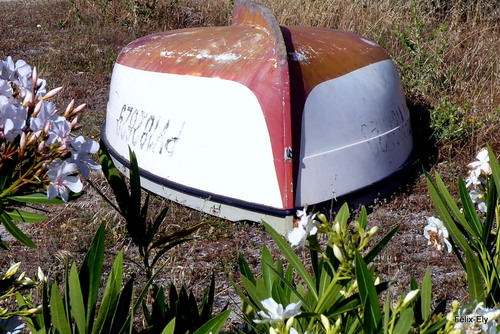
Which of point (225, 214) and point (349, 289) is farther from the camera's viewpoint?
point (225, 214)

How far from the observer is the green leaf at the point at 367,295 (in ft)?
4.05

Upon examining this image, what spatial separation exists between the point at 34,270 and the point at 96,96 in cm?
363

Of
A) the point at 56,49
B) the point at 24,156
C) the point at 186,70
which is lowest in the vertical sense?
the point at 56,49

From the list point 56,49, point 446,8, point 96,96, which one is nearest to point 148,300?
point 96,96

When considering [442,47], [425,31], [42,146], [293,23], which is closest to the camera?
[42,146]

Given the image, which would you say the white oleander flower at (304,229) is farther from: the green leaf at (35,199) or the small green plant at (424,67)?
the small green plant at (424,67)

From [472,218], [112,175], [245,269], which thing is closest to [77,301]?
[112,175]

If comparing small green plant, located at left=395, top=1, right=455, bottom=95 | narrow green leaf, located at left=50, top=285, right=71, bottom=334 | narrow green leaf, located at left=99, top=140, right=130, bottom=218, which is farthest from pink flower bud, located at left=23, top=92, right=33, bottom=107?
small green plant, located at left=395, top=1, right=455, bottom=95

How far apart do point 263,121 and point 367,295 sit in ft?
9.50

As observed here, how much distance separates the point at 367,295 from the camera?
1237 mm

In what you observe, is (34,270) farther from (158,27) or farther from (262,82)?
(158,27)

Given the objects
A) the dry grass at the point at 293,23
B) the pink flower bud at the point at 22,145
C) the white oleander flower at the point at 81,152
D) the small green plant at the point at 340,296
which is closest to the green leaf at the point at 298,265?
the small green plant at the point at 340,296

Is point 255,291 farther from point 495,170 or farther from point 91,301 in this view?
point 495,170

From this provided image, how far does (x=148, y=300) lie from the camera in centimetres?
353
